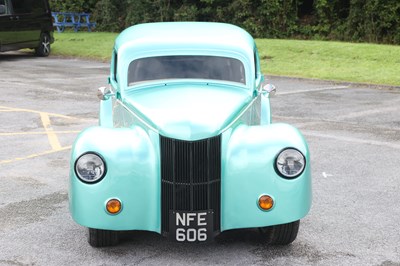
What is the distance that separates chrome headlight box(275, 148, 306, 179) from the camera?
5.34m

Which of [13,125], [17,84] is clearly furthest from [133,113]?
[17,84]

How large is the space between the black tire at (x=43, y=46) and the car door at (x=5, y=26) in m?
1.87

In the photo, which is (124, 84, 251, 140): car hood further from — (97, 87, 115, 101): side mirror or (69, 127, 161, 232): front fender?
(97, 87, 115, 101): side mirror

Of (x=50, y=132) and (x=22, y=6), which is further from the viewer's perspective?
(x=22, y=6)

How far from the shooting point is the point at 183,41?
6895mm

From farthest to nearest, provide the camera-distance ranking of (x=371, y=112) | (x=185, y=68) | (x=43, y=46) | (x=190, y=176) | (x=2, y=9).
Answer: (x=43, y=46) < (x=2, y=9) < (x=371, y=112) < (x=185, y=68) < (x=190, y=176)

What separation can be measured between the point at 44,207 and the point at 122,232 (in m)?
1.19

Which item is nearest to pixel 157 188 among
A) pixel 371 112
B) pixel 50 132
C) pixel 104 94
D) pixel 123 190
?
pixel 123 190

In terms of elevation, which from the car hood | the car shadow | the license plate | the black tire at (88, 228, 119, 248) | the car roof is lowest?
the car shadow

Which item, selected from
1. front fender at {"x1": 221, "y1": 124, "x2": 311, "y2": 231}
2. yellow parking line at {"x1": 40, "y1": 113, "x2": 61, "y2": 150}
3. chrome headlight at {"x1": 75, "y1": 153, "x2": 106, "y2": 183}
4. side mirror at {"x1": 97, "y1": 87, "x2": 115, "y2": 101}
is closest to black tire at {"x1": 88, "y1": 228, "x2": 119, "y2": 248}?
chrome headlight at {"x1": 75, "y1": 153, "x2": 106, "y2": 183}

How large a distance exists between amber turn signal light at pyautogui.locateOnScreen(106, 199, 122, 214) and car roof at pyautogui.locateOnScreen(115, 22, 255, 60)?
77.3 inches

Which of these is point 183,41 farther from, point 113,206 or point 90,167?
point 113,206

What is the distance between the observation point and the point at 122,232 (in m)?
6.01

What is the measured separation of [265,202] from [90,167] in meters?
1.36
